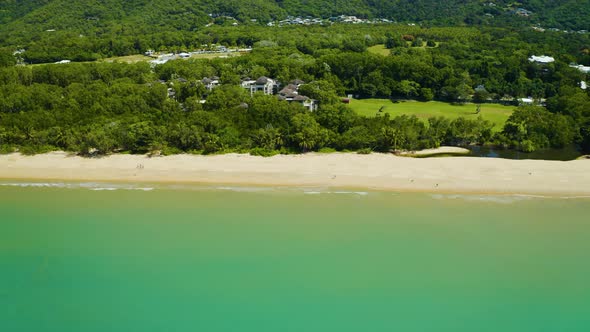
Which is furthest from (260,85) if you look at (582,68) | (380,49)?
(582,68)

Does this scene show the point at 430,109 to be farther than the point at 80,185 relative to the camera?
Yes

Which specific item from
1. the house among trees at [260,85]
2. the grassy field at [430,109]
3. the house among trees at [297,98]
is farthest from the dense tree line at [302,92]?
the grassy field at [430,109]

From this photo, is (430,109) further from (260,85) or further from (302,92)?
(260,85)

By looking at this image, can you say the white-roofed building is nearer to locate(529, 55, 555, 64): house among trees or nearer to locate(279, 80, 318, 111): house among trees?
locate(529, 55, 555, 64): house among trees

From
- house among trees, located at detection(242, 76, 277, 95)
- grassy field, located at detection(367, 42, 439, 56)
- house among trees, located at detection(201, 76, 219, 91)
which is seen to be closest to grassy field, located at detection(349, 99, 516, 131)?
house among trees, located at detection(242, 76, 277, 95)

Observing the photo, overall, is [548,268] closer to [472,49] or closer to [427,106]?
[427,106]

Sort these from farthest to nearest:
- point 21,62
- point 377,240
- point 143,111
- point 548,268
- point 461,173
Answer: point 21,62, point 143,111, point 461,173, point 377,240, point 548,268

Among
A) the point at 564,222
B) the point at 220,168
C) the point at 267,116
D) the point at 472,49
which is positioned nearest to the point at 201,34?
the point at 472,49
